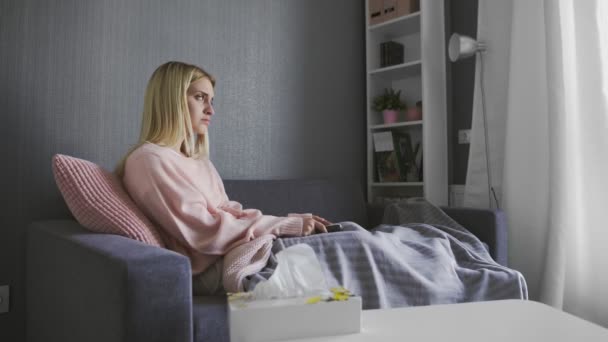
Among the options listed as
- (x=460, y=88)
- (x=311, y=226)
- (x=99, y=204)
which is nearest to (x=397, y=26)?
(x=460, y=88)

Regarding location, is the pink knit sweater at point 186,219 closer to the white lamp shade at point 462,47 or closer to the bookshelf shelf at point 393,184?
the bookshelf shelf at point 393,184

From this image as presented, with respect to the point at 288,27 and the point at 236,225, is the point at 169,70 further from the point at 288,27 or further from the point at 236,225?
the point at 288,27

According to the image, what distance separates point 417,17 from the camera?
2697 millimetres

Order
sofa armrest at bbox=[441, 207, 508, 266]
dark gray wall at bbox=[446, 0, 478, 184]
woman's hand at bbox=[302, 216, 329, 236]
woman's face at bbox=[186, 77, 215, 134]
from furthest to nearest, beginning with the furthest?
dark gray wall at bbox=[446, 0, 478, 184], sofa armrest at bbox=[441, 207, 508, 266], woman's face at bbox=[186, 77, 215, 134], woman's hand at bbox=[302, 216, 329, 236]

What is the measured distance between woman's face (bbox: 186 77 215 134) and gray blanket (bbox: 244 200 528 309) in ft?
1.86

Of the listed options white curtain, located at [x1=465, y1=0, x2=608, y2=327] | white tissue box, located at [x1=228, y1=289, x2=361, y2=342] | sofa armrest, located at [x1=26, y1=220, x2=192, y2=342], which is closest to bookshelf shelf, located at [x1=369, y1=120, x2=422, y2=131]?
white curtain, located at [x1=465, y1=0, x2=608, y2=327]

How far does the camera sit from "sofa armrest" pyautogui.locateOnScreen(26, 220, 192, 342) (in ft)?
3.03

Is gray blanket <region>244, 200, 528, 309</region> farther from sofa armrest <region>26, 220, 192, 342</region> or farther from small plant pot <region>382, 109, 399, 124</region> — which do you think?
small plant pot <region>382, 109, 399, 124</region>

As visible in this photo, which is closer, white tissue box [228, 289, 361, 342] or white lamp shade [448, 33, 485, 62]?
white tissue box [228, 289, 361, 342]

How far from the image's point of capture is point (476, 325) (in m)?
0.75

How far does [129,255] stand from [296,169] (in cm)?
166

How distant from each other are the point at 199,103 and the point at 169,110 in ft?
0.42

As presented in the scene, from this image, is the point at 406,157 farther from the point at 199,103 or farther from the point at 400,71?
the point at 199,103

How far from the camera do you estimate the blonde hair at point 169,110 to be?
1.65 meters
